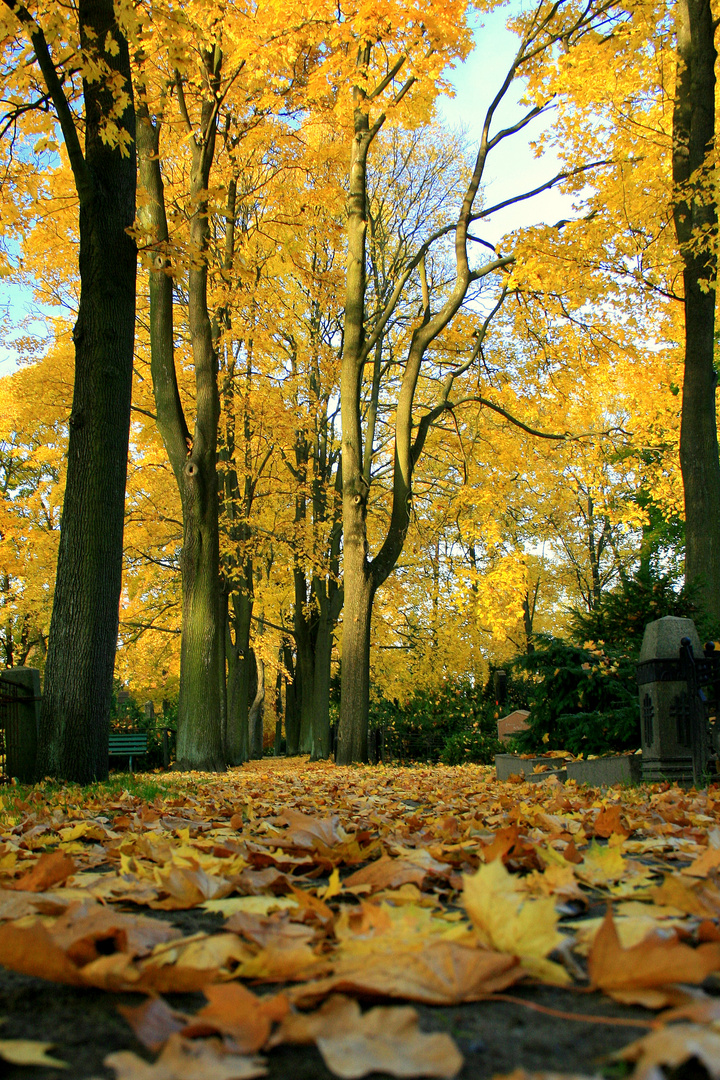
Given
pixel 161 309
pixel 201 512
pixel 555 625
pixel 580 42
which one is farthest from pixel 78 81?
pixel 555 625

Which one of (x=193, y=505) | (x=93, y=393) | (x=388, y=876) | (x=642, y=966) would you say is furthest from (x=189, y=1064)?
(x=193, y=505)

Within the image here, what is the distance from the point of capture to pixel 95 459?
7.55m

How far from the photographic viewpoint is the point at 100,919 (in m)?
1.57

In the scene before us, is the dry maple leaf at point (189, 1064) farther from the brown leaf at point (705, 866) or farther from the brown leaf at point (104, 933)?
the brown leaf at point (705, 866)

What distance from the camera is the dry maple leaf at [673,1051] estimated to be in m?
0.93

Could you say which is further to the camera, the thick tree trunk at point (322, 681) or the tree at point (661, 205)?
the thick tree trunk at point (322, 681)

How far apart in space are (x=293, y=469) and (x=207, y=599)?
10231 mm

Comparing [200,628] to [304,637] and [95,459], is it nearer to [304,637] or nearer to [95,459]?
[95,459]

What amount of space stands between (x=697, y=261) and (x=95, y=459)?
8.71 m

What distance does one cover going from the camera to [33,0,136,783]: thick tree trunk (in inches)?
283

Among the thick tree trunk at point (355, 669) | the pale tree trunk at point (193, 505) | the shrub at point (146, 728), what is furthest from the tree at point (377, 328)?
the shrub at point (146, 728)

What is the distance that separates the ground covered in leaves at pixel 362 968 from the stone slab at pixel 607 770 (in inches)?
181

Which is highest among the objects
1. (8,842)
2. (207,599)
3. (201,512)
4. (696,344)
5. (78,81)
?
(78,81)

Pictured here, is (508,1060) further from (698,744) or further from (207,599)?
(207,599)
